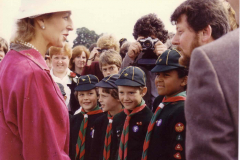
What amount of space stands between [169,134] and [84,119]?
4.88ft

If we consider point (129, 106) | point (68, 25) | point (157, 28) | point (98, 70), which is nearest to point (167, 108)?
point (129, 106)

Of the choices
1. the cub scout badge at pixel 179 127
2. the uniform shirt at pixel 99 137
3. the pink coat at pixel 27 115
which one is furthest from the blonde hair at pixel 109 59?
the pink coat at pixel 27 115

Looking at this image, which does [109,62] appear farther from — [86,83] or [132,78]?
[132,78]

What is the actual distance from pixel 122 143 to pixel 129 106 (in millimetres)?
386

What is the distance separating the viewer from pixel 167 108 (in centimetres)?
252

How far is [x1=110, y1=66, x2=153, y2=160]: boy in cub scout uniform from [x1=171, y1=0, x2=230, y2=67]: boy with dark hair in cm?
98

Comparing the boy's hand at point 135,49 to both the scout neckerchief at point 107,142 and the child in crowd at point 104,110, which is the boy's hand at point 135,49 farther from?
the scout neckerchief at point 107,142

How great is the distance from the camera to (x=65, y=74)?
452 centimetres

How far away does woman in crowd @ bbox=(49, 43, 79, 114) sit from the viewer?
14.1 ft

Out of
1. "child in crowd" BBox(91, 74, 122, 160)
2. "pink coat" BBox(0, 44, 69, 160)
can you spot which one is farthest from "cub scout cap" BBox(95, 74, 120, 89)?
"pink coat" BBox(0, 44, 69, 160)

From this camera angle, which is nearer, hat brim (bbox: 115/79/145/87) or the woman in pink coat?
the woman in pink coat

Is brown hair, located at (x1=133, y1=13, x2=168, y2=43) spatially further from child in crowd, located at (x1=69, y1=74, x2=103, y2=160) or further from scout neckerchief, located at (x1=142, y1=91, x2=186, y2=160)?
scout neckerchief, located at (x1=142, y1=91, x2=186, y2=160)

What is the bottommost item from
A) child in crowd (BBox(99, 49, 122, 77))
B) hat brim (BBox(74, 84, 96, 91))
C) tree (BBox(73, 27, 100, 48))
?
hat brim (BBox(74, 84, 96, 91))

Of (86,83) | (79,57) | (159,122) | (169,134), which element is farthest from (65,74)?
(169,134)
